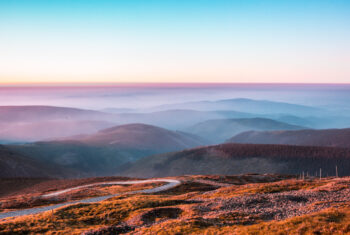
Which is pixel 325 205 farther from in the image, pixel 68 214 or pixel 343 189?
pixel 68 214

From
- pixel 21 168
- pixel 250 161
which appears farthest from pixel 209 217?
pixel 21 168

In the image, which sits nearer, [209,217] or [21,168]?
[209,217]

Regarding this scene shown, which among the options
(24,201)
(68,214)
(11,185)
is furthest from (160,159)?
(68,214)

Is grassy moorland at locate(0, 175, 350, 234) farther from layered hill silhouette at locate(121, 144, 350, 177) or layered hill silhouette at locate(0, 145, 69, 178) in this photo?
layered hill silhouette at locate(0, 145, 69, 178)

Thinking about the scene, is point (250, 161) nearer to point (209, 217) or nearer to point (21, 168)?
point (21, 168)

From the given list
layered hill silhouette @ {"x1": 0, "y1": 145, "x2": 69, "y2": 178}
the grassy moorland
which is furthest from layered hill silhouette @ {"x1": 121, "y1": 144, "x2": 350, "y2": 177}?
the grassy moorland

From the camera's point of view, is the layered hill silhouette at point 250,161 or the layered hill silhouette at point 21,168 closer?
the layered hill silhouette at point 250,161

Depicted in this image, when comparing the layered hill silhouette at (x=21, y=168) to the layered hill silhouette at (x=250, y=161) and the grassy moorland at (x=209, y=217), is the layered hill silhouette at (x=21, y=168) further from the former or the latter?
the grassy moorland at (x=209, y=217)

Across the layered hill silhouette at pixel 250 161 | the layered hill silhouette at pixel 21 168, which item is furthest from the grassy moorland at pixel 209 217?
the layered hill silhouette at pixel 21 168
